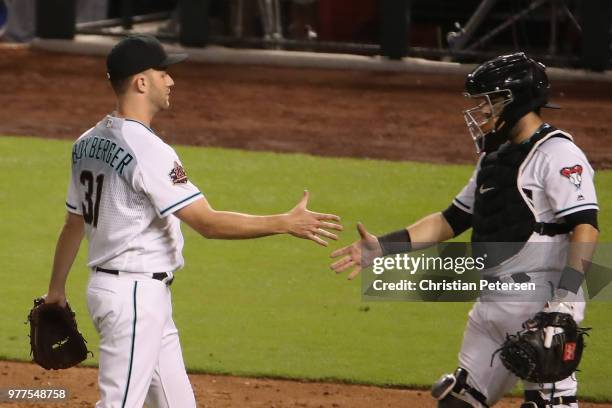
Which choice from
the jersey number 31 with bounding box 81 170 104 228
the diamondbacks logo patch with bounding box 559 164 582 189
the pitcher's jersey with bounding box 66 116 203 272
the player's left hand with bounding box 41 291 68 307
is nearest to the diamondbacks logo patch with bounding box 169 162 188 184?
the pitcher's jersey with bounding box 66 116 203 272

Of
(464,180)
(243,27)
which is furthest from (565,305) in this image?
(243,27)

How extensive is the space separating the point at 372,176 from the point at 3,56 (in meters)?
6.75

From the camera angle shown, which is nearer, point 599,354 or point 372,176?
point 599,354

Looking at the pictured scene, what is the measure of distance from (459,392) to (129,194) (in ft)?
4.73

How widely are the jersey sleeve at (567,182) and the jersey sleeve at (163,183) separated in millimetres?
1285

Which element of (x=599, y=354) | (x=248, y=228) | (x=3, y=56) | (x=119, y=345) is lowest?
(x=3, y=56)

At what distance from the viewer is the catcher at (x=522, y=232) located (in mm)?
4477

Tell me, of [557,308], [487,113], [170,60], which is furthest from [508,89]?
[170,60]

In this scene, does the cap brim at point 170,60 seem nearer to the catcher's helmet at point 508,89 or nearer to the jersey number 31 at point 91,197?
the jersey number 31 at point 91,197

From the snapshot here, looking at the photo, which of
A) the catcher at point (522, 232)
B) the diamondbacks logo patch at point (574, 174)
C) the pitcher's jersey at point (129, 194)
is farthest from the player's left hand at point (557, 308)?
the pitcher's jersey at point (129, 194)

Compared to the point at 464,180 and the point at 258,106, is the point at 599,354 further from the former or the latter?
the point at 258,106

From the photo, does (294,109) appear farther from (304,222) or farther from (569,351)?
(569,351)

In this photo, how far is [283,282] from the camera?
26.6 feet

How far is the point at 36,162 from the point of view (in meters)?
10.8
